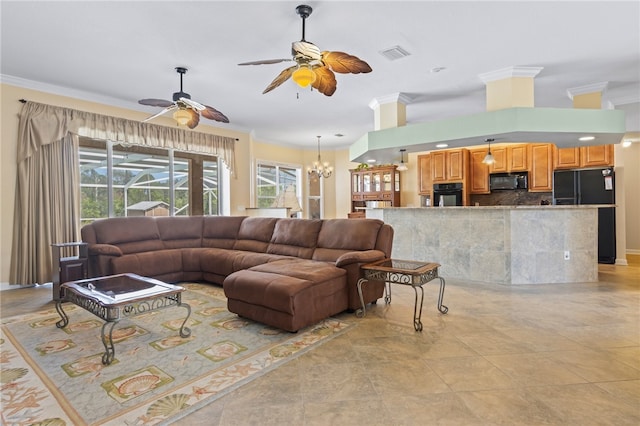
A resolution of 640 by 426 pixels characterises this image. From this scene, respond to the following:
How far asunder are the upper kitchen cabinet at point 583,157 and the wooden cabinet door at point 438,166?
2010 millimetres

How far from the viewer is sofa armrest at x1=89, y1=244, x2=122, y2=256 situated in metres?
4.00

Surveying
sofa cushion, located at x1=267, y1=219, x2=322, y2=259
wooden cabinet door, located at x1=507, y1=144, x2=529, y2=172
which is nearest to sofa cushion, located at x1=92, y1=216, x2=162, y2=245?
sofa cushion, located at x1=267, y1=219, x2=322, y2=259

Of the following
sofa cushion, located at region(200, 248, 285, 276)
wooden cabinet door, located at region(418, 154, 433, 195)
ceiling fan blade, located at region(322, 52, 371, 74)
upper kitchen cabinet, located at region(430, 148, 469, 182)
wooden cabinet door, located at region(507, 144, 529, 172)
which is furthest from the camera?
wooden cabinet door, located at region(418, 154, 433, 195)

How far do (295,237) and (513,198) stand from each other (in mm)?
5350

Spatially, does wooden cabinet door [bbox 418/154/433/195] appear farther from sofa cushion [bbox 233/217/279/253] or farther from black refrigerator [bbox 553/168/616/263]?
sofa cushion [bbox 233/217/279/253]

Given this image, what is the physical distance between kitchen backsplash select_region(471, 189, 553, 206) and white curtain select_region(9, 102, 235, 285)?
7358 mm

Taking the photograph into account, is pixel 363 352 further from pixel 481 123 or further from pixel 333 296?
pixel 481 123

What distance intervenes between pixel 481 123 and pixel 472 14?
1.62 m

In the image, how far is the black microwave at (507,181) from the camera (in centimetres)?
672

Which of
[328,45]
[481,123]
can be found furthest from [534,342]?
[328,45]

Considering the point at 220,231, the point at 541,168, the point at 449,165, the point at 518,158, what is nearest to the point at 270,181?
the point at 220,231

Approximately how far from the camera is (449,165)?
23.8 ft

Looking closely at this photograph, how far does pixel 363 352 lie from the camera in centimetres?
244

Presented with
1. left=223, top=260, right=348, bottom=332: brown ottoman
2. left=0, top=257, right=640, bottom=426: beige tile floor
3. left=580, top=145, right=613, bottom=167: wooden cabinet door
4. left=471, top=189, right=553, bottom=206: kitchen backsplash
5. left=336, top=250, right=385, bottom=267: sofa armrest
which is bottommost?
left=0, top=257, right=640, bottom=426: beige tile floor
